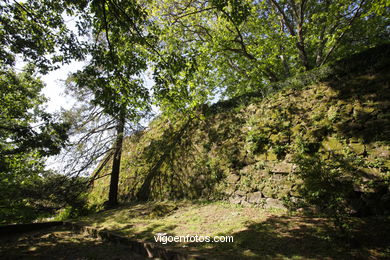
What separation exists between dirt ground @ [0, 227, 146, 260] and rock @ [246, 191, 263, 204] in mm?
3428

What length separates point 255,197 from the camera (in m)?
4.97

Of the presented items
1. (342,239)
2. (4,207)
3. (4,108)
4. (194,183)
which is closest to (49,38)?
(4,108)

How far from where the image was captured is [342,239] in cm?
267

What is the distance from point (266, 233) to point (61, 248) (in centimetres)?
524

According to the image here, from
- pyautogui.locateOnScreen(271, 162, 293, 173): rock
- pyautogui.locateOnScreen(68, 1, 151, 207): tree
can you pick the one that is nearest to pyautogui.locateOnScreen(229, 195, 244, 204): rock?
pyautogui.locateOnScreen(271, 162, 293, 173): rock

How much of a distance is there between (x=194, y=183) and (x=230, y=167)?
1765 mm

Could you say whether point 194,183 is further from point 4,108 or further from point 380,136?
point 4,108

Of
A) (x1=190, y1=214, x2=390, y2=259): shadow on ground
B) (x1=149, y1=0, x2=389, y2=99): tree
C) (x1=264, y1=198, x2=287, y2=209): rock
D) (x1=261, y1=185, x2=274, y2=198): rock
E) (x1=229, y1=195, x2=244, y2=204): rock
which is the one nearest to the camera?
(x1=190, y1=214, x2=390, y2=259): shadow on ground

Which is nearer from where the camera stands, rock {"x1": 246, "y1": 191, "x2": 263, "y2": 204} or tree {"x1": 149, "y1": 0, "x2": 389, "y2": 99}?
rock {"x1": 246, "y1": 191, "x2": 263, "y2": 204}

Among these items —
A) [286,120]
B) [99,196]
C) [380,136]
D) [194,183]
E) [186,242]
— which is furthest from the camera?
[99,196]

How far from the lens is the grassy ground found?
2488mm

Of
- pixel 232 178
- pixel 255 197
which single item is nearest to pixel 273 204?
pixel 255 197

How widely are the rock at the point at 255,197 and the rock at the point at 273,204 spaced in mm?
221

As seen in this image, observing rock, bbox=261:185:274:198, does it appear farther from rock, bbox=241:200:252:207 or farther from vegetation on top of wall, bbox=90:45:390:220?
rock, bbox=241:200:252:207
